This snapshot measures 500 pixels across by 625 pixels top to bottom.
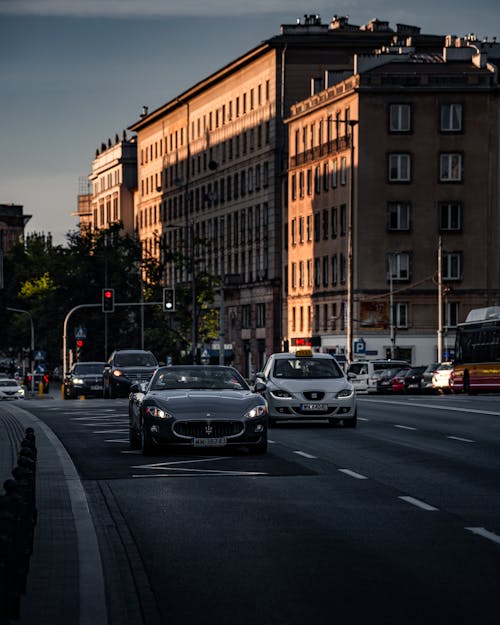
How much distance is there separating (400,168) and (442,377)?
1243 inches

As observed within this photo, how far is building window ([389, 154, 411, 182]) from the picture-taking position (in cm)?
10362

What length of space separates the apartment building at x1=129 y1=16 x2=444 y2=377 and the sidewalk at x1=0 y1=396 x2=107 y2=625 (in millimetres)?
86927

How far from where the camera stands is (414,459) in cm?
2358

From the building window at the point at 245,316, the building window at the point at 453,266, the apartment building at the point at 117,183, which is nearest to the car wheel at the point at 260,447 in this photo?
the building window at the point at 453,266

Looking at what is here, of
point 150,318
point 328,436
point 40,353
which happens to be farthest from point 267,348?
point 328,436

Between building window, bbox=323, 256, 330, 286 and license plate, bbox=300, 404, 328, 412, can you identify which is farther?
building window, bbox=323, 256, 330, 286

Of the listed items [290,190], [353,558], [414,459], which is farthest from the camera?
[290,190]

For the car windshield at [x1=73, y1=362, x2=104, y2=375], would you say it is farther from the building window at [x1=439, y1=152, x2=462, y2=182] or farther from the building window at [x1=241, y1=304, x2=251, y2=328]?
the building window at [x1=241, y1=304, x2=251, y2=328]

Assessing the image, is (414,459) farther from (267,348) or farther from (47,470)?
(267,348)

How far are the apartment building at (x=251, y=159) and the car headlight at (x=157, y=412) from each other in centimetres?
8110

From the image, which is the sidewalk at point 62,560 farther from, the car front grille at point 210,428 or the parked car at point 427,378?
the parked car at point 427,378

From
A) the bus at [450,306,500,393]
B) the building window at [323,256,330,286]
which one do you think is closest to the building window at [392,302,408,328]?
the building window at [323,256,330,286]

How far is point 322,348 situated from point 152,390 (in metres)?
84.1

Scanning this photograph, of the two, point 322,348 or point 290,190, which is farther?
point 290,190
